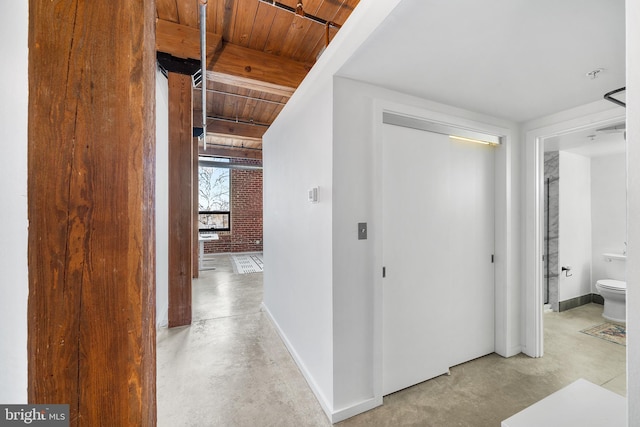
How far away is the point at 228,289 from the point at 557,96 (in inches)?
194

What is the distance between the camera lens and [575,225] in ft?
12.4

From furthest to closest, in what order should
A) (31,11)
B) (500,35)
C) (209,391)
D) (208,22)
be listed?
1. (208,22)
2. (209,391)
3. (500,35)
4. (31,11)

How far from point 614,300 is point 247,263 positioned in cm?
665

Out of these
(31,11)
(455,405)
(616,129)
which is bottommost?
(455,405)

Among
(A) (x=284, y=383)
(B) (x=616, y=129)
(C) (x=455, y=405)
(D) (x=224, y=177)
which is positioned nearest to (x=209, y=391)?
(A) (x=284, y=383)

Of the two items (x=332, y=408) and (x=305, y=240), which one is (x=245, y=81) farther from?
(x=332, y=408)

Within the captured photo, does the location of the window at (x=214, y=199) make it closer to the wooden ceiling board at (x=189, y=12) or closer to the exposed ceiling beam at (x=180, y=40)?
the exposed ceiling beam at (x=180, y=40)

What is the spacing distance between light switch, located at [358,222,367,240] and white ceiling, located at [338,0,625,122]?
0.99 meters

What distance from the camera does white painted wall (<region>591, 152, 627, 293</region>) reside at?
12.0ft

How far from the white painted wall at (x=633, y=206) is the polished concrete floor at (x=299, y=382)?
60.1 inches

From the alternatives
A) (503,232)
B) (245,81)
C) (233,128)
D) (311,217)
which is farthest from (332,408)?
(233,128)

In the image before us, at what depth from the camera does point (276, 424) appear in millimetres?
1676

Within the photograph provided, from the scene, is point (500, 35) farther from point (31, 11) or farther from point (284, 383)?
point (284, 383)

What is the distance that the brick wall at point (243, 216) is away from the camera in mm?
8188
